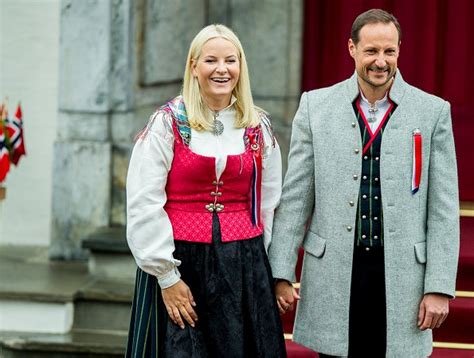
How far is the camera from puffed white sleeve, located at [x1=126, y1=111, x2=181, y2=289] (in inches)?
161

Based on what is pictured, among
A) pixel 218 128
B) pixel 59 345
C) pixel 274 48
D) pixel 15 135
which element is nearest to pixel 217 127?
pixel 218 128

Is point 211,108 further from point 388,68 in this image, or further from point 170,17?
point 170,17

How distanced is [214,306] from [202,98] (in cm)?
72

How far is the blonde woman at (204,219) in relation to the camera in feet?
13.5

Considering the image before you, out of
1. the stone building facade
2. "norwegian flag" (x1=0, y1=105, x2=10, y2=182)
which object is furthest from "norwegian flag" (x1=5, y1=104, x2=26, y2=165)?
the stone building facade

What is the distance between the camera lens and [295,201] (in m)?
4.31

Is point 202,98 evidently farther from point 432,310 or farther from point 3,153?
point 3,153

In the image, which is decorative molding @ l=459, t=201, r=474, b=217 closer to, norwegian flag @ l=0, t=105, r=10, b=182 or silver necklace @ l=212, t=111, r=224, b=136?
norwegian flag @ l=0, t=105, r=10, b=182

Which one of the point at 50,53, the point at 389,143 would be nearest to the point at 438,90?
the point at 50,53

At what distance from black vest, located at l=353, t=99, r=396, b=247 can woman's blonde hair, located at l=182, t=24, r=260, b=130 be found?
0.41 meters

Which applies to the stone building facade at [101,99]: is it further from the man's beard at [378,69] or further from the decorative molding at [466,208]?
the man's beard at [378,69]

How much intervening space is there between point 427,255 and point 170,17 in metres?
3.26

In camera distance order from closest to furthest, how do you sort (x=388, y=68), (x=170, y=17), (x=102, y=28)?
(x=388, y=68) < (x=102, y=28) < (x=170, y=17)

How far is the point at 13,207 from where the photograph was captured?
7195mm
